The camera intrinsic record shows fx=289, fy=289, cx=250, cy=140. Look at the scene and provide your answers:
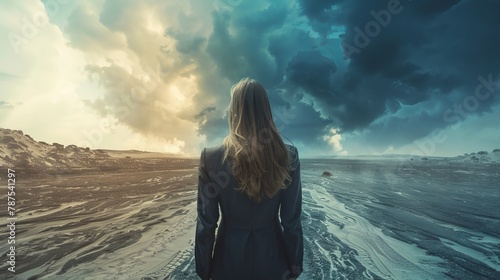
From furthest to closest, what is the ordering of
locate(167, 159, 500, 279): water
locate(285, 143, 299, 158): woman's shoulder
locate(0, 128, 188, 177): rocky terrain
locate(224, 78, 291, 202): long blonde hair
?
locate(0, 128, 188, 177): rocky terrain < locate(167, 159, 500, 279): water < locate(285, 143, 299, 158): woman's shoulder < locate(224, 78, 291, 202): long blonde hair

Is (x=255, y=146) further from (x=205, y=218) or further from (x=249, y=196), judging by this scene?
(x=205, y=218)

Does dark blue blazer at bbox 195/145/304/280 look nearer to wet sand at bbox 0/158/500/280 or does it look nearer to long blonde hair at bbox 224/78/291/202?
long blonde hair at bbox 224/78/291/202

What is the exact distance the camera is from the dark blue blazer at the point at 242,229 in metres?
1.65

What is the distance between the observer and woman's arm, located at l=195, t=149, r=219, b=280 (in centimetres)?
167

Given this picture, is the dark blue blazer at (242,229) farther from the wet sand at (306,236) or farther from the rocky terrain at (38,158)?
the rocky terrain at (38,158)

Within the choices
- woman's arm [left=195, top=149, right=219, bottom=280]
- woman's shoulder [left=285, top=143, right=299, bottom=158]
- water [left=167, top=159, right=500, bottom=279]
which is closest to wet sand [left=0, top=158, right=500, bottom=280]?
water [left=167, top=159, right=500, bottom=279]

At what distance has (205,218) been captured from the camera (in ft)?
5.67

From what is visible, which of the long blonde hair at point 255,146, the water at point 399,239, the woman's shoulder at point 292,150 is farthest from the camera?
the water at point 399,239

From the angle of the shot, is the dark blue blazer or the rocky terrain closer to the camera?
the dark blue blazer

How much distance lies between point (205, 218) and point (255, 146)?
0.54 m

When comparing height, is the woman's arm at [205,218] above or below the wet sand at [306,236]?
above

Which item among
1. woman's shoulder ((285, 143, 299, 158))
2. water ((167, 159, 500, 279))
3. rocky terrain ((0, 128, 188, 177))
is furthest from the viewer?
rocky terrain ((0, 128, 188, 177))

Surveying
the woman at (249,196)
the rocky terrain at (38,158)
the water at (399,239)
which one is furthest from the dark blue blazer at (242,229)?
the rocky terrain at (38,158)

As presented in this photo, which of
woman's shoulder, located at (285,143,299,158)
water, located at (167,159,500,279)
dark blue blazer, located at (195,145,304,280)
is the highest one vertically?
woman's shoulder, located at (285,143,299,158)
